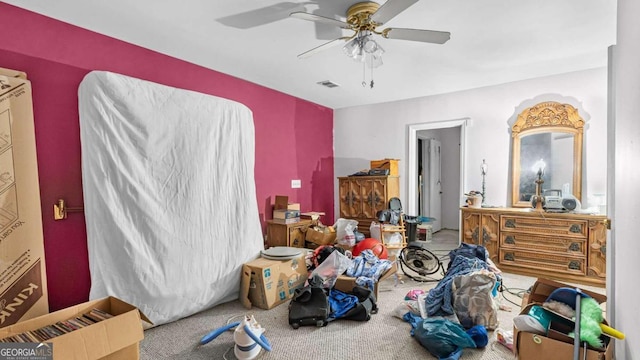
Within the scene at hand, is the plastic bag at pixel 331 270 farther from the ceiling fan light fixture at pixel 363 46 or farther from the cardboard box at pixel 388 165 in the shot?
the cardboard box at pixel 388 165

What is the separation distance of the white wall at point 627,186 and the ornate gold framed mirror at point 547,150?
2.23 meters

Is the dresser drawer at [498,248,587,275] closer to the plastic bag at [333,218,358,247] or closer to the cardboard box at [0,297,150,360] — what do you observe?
the plastic bag at [333,218,358,247]

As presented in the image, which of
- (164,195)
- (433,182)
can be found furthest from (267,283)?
(433,182)

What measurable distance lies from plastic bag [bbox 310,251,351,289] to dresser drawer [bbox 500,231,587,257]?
7.15ft

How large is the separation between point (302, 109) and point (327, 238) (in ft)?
6.98

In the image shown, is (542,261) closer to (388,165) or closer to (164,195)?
(388,165)

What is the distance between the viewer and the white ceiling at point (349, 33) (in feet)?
7.21

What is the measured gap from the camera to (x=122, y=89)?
7.49 feet

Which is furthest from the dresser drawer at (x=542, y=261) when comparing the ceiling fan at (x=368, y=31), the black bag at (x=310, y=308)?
the ceiling fan at (x=368, y=31)

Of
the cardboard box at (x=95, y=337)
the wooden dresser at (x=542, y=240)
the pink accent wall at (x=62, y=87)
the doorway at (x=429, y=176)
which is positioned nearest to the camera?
the cardboard box at (x=95, y=337)

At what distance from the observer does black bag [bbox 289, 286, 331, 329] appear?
2.38 meters

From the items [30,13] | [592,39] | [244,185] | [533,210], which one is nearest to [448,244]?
[533,210]

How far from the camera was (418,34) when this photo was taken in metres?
2.12

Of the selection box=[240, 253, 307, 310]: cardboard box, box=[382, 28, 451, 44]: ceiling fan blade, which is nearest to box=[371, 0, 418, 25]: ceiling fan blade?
box=[382, 28, 451, 44]: ceiling fan blade
